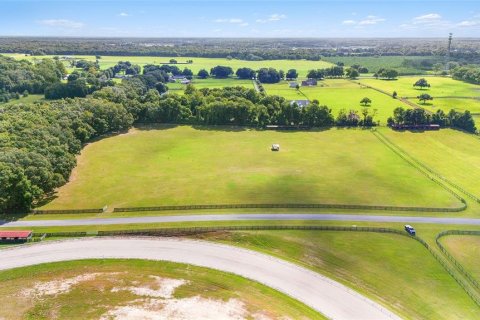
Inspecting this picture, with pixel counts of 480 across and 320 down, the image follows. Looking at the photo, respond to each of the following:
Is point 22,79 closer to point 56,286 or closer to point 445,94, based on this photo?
point 56,286

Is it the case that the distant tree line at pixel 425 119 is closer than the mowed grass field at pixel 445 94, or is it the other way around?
the distant tree line at pixel 425 119

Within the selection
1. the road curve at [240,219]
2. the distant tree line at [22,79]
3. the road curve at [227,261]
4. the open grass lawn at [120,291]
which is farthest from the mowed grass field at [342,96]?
the distant tree line at [22,79]

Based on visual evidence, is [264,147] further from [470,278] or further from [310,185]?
[470,278]

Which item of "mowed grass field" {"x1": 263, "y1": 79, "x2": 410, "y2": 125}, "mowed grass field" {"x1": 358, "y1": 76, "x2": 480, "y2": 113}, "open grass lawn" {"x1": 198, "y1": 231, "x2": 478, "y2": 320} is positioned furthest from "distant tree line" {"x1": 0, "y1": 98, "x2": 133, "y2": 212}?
"mowed grass field" {"x1": 358, "y1": 76, "x2": 480, "y2": 113}

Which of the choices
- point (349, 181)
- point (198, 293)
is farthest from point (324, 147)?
point (198, 293)

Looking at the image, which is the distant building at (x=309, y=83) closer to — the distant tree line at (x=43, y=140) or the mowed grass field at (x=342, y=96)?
the mowed grass field at (x=342, y=96)
